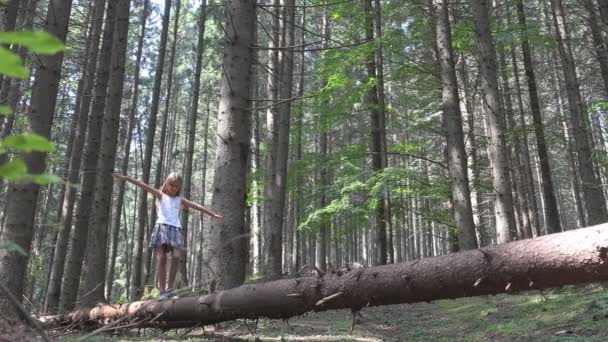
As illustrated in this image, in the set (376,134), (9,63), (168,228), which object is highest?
(376,134)

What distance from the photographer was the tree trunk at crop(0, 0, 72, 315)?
6027mm

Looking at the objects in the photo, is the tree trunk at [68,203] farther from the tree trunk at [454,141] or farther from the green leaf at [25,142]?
the green leaf at [25,142]

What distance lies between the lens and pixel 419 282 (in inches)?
135

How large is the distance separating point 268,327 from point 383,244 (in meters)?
8.57

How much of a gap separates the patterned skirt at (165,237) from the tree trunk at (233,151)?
117 centimetres

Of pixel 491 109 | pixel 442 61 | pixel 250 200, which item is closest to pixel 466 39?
pixel 442 61

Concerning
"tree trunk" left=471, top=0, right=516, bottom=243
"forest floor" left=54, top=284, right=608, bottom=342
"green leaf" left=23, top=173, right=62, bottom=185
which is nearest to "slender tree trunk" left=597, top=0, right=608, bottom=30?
"tree trunk" left=471, top=0, right=516, bottom=243

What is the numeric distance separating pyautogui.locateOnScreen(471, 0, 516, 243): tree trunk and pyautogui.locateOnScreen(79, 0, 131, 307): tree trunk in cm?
676

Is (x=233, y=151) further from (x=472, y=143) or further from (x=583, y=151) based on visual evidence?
(x=472, y=143)

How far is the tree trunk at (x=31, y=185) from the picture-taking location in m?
6.03

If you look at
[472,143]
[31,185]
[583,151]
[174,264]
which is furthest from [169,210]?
[472,143]

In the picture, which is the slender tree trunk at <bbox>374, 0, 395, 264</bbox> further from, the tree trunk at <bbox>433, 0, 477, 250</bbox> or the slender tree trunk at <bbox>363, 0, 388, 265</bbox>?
the tree trunk at <bbox>433, 0, 477, 250</bbox>

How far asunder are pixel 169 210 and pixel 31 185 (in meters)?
1.84

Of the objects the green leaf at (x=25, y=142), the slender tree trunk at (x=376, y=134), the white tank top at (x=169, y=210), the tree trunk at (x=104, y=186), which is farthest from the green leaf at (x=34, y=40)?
the slender tree trunk at (x=376, y=134)
